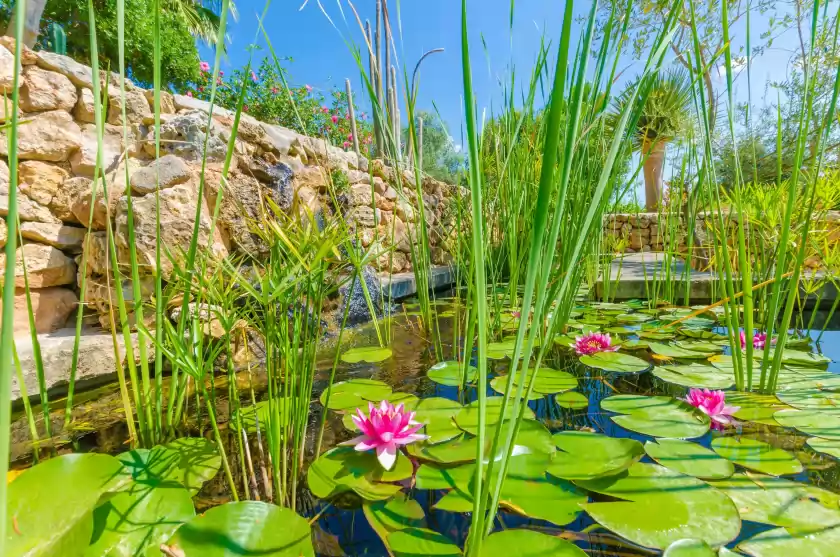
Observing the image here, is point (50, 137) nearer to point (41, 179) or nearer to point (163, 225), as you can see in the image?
point (41, 179)

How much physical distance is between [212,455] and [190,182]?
1.21m

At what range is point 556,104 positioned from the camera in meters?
0.27

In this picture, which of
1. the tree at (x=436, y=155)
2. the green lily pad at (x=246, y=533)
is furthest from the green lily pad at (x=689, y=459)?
the tree at (x=436, y=155)

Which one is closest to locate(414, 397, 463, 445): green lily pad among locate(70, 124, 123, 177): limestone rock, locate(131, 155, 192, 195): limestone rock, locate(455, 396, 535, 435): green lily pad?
locate(455, 396, 535, 435): green lily pad

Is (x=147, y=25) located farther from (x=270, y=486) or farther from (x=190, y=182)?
(x=270, y=486)

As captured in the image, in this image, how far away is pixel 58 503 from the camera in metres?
0.39

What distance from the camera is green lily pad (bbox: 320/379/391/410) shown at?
0.75 metres

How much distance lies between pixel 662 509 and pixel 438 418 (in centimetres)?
35

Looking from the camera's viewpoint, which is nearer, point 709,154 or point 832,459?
point 832,459

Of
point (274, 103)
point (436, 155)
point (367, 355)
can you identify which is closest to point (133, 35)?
point (274, 103)

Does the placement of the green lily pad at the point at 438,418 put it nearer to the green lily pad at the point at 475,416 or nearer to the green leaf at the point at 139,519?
the green lily pad at the point at 475,416

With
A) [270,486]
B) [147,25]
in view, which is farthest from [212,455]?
[147,25]

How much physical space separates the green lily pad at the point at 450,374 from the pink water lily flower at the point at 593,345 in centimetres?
32

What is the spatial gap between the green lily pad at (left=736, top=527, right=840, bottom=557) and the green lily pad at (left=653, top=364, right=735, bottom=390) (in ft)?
1.40
